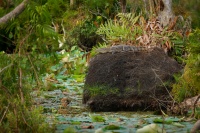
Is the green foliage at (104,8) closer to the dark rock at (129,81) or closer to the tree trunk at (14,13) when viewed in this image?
the dark rock at (129,81)

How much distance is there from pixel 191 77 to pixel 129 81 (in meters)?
0.95

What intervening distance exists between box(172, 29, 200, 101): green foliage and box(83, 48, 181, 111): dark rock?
21cm

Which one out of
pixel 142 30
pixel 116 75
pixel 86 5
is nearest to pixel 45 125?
pixel 116 75

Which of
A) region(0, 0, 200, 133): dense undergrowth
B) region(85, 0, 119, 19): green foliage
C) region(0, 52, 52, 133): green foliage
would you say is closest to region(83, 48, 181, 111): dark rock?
region(0, 0, 200, 133): dense undergrowth

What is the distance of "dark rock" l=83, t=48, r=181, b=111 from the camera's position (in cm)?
828

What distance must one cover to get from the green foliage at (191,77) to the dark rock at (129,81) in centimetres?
21

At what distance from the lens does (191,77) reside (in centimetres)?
798

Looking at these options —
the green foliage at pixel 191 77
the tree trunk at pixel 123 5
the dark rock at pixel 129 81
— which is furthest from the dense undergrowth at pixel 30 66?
the tree trunk at pixel 123 5

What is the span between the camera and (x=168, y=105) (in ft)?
25.7

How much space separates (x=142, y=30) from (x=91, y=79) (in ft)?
5.43

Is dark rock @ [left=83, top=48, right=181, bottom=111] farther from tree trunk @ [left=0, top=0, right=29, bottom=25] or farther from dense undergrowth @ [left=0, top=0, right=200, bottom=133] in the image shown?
tree trunk @ [left=0, top=0, right=29, bottom=25]

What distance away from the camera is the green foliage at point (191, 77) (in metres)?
7.64

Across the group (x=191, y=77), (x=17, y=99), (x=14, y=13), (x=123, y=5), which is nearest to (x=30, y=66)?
(x=17, y=99)

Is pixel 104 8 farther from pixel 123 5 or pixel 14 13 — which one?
pixel 14 13
